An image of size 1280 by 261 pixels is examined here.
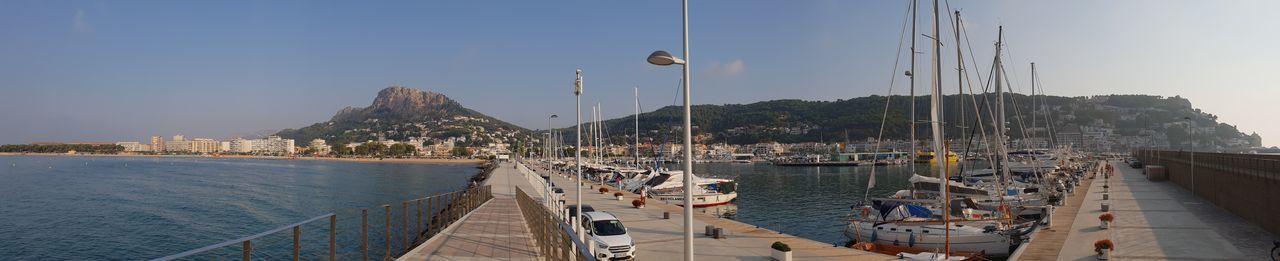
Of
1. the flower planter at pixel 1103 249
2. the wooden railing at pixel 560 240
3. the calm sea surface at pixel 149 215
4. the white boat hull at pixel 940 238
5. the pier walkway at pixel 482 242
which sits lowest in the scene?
the calm sea surface at pixel 149 215

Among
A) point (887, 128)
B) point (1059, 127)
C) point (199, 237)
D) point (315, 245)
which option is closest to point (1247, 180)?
point (315, 245)

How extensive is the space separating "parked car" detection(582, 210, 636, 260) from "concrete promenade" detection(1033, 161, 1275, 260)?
12.2 m

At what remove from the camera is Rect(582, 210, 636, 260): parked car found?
16953 millimetres

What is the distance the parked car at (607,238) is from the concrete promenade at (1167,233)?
12229 millimetres

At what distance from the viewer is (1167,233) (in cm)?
2389

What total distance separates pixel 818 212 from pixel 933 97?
1935 centimetres

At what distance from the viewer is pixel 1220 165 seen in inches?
1414

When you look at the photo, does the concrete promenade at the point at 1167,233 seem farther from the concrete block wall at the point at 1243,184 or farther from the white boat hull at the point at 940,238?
the white boat hull at the point at 940,238

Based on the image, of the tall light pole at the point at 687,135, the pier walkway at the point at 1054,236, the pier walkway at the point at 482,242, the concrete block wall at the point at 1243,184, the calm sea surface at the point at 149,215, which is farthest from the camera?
the calm sea surface at the point at 149,215

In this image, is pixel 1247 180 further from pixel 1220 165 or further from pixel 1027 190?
pixel 1027 190

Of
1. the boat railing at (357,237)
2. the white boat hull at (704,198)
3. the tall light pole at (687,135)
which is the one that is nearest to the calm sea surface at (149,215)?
the boat railing at (357,237)

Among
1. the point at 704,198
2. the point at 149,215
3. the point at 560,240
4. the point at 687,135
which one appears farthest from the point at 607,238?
the point at 149,215

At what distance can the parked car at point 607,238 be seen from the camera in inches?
667

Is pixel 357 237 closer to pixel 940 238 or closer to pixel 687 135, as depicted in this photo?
pixel 940 238
